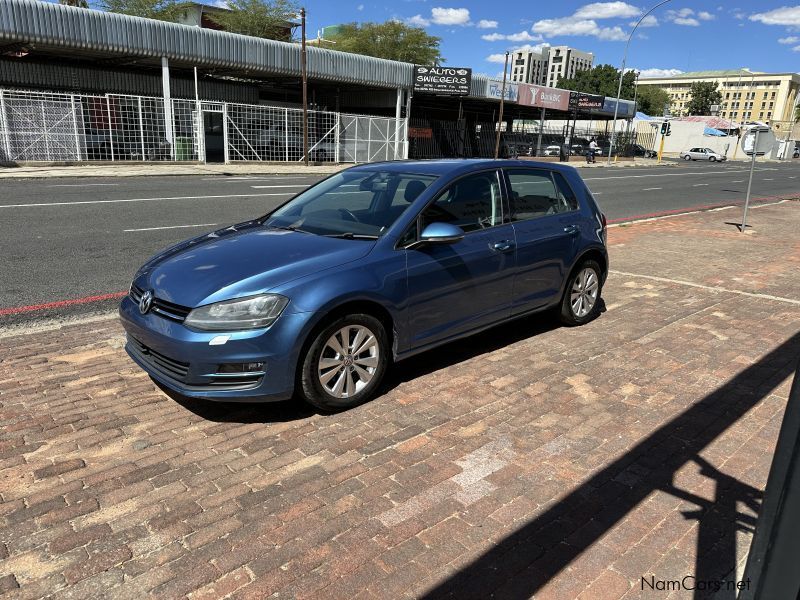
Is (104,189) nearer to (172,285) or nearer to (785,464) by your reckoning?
(172,285)

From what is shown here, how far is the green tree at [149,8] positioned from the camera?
48469 millimetres

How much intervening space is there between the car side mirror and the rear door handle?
0.61 meters

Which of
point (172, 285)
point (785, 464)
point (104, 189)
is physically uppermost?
point (785, 464)

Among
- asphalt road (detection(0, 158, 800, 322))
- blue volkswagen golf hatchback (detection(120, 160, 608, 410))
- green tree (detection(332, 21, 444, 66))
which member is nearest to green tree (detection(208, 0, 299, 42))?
green tree (detection(332, 21, 444, 66))

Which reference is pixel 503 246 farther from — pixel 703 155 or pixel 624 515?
pixel 703 155

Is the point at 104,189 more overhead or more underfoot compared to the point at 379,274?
more underfoot

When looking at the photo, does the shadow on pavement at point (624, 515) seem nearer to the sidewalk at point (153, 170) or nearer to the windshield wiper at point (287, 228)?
the windshield wiper at point (287, 228)

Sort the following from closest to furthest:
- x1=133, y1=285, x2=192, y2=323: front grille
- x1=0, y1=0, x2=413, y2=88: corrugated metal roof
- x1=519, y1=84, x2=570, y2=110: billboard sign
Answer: x1=133, y1=285, x2=192, y2=323: front grille → x1=0, y1=0, x2=413, y2=88: corrugated metal roof → x1=519, y1=84, x2=570, y2=110: billboard sign

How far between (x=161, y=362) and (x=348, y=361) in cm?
116

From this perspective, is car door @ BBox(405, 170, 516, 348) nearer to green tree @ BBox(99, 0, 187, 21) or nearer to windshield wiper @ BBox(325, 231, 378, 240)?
windshield wiper @ BBox(325, 231, 378, 240)

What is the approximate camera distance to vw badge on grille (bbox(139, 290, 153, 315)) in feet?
12.4

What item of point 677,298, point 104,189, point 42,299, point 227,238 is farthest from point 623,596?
point 104,189

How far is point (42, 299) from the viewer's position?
6.08 metres

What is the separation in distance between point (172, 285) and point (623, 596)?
2.98m
